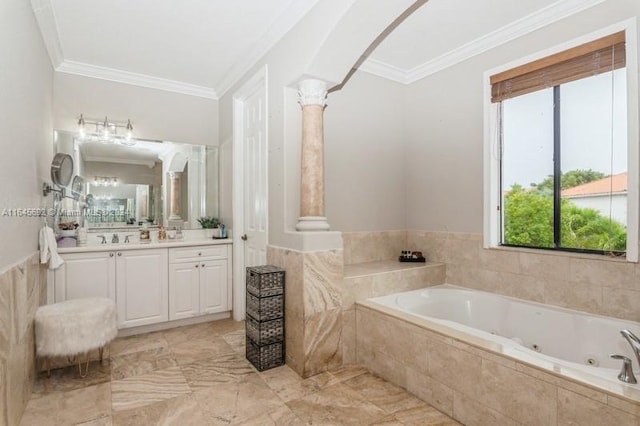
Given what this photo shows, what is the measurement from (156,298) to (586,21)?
4.24 meters

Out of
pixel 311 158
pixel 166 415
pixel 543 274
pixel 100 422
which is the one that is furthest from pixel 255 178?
pixel 543 274

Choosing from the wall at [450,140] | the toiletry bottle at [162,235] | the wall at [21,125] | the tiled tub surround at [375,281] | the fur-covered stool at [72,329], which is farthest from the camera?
the toiletry bottle at [162,235]

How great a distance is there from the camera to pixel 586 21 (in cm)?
248

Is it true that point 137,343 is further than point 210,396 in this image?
Yes

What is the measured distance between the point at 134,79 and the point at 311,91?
7.22 ft

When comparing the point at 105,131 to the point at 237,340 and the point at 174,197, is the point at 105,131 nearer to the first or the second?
the point at 174,197

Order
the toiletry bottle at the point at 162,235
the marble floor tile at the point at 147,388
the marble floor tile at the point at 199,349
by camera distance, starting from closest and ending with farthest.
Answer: the marble floor tile at the point at 147,388 → the marble floor tile at the point at 199,349 → the toiletry bottle at the point at 162,235

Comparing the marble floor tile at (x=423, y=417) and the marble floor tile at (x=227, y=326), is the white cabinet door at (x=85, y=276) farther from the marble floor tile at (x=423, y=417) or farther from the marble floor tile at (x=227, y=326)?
the marble floor tile at (x=423, y=417)

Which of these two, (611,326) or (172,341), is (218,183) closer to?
(172,341)

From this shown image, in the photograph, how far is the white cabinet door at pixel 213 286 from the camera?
363 cm

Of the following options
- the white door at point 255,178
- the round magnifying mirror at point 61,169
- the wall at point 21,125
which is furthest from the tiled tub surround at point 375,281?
the round magnifying mirror at point 61,169

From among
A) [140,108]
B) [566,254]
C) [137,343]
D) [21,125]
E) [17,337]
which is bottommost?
[137,343]

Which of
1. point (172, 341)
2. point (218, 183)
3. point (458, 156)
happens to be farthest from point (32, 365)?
point (458, 156)

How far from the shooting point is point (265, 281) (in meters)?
2.60
